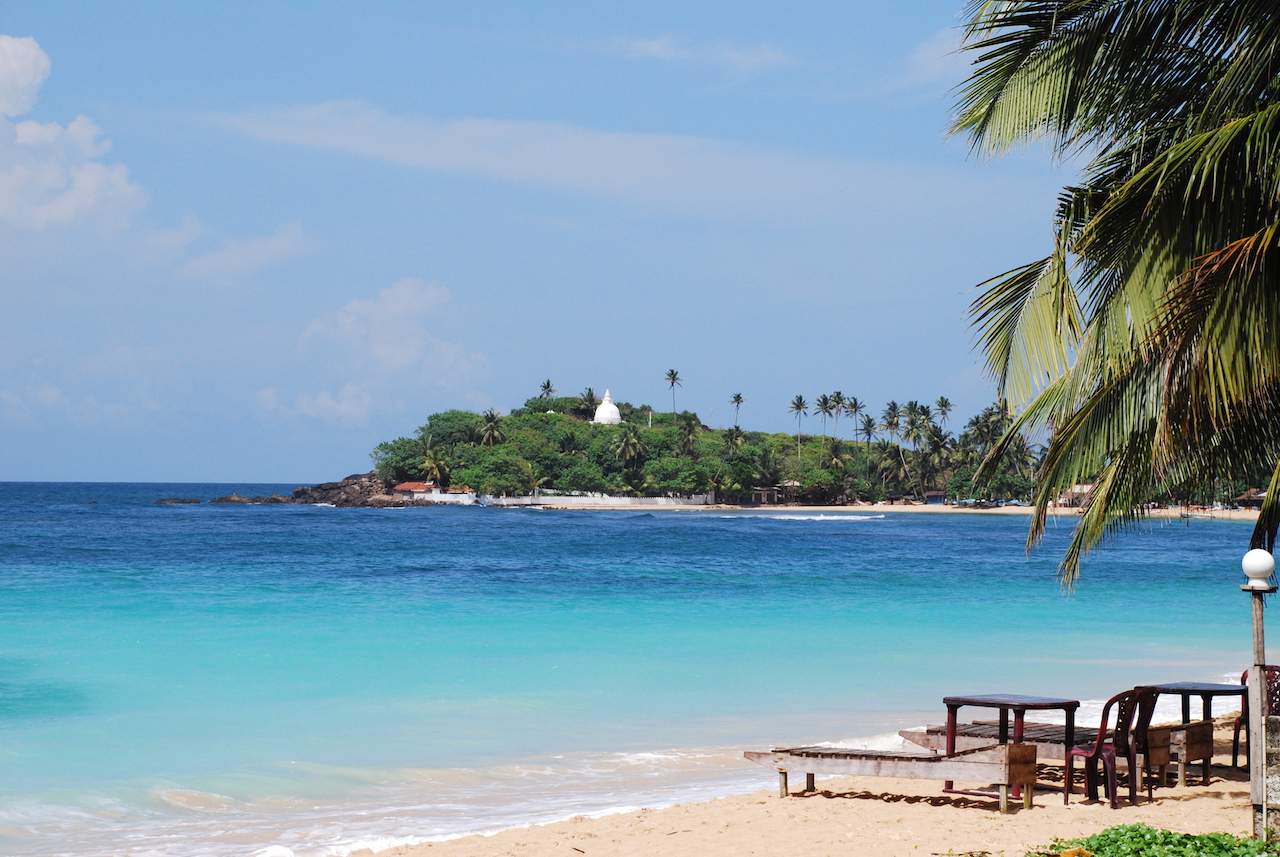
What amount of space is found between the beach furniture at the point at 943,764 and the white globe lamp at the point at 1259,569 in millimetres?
2208

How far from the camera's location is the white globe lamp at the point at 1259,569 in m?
6.33

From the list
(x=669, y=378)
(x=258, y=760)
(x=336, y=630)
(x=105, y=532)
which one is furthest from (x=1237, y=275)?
(x=669, y=378)

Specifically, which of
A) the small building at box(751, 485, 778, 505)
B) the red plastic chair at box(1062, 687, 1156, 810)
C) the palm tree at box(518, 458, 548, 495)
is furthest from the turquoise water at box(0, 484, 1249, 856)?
the small building at box(751, 485, 778, 505)

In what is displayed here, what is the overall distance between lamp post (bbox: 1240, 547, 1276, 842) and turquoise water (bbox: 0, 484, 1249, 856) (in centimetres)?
425

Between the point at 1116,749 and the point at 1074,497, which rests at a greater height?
the point at 1074,497

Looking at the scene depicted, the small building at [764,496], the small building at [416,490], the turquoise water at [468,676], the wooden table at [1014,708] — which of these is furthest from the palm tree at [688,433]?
the wooden table at [1014,708]

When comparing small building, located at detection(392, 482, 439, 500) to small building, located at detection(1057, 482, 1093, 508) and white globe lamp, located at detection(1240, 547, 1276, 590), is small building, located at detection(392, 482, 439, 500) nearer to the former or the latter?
small building, located at detection(1057, 482, 1093, 508)

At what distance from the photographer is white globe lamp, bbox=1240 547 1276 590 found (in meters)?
6.33

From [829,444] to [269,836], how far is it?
138114mm

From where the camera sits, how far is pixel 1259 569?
6.34 meters

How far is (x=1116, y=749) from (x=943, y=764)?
116 cm

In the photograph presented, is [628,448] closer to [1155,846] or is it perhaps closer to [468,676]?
[468,676]

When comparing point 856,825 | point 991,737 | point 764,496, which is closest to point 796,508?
point 764,496

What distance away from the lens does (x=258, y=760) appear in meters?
11.2
